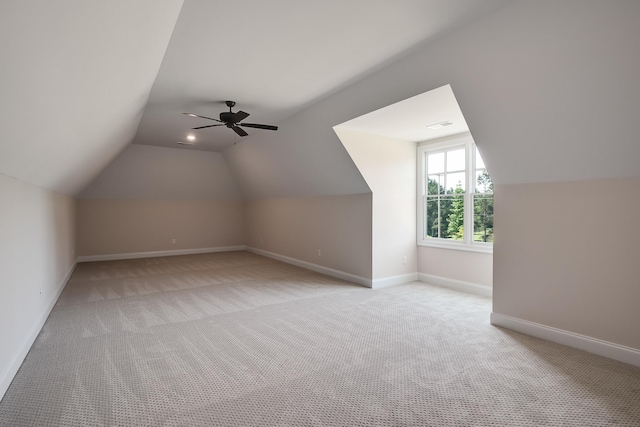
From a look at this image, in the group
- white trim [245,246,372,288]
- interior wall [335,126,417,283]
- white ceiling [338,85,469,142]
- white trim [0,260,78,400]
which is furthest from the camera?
white trim [245,246,372,288]

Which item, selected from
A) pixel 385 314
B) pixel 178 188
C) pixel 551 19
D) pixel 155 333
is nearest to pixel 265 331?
pixel 155 333

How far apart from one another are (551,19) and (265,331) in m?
3.57

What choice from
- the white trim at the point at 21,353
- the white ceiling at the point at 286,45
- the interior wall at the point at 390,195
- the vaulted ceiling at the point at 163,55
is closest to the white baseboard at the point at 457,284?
the interior wall at the point at 390,195

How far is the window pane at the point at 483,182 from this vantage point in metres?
4.78

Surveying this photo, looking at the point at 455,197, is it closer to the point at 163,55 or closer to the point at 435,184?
the point at 435,184

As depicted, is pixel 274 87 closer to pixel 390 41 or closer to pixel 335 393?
pixel 390 41

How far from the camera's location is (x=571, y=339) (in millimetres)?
3029

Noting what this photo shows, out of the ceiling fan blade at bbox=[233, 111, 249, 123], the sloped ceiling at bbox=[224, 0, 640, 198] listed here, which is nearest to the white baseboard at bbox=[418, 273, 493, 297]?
the sloped ceiling at bbox=[224, 0, 640, 198]

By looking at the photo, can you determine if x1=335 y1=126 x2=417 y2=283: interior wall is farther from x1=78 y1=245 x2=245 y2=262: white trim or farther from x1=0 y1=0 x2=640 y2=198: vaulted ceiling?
x1=78 y1=245 x2=245 y2=262: white trim

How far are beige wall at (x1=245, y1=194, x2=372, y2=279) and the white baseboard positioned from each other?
3.60ft

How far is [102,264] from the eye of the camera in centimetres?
723

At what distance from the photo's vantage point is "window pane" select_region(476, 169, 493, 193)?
15.7ft

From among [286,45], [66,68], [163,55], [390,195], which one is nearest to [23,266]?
[66,68]

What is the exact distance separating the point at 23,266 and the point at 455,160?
5.50m
